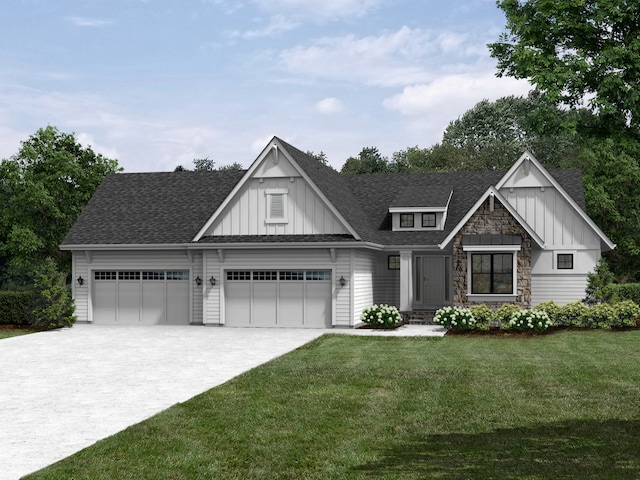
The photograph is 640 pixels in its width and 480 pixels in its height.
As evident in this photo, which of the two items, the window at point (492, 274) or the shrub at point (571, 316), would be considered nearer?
the shrub at point (571, 316)

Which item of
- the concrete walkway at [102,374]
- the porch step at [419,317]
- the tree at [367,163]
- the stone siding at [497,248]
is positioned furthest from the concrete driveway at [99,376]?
the tree at [367,163]

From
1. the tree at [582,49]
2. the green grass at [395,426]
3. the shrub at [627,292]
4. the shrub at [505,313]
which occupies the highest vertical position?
the tree at [582,49]

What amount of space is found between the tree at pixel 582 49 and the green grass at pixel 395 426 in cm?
541

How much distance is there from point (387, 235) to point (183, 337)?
1060cm

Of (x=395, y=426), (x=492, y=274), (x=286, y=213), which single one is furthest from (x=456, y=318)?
(x=395, y=426)

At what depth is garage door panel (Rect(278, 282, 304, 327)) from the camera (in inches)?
1128

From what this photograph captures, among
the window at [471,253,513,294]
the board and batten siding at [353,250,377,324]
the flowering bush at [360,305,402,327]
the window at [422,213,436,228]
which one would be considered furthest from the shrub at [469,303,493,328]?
the window at [422,213,436,228]

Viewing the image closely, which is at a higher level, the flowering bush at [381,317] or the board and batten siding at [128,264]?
the board and batten siding at [128,264]

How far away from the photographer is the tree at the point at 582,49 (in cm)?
1355

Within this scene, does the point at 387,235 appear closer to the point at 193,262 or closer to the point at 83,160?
the point at 193,262

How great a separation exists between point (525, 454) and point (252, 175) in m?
20.8

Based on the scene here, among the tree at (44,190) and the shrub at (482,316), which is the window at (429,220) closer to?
the shrub at (482,316)

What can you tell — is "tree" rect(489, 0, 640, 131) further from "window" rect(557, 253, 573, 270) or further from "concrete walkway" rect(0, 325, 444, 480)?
"window" rect(557, 253, 573, 270)

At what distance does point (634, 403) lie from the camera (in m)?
12.7
